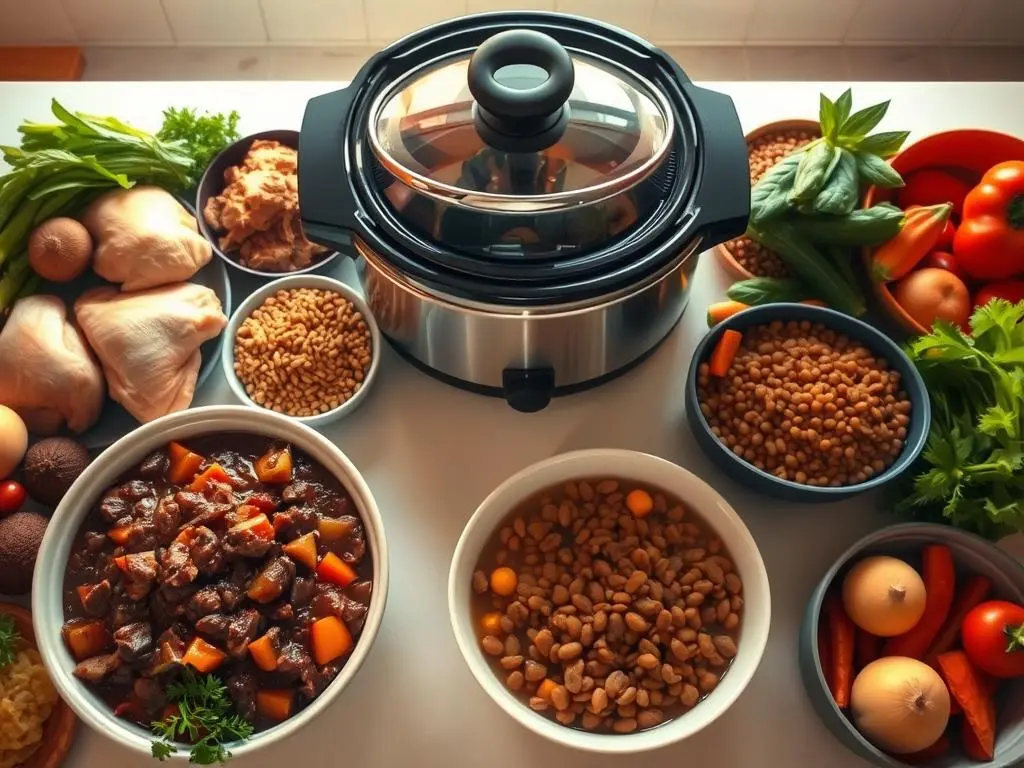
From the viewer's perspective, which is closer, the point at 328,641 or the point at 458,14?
the point at 328,641

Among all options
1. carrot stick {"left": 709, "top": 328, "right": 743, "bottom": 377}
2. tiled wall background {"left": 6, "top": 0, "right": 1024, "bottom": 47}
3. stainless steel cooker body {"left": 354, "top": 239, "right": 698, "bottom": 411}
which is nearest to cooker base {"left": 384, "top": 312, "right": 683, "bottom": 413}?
stainless steel cooker body {"left": 354, "top": 239, "right": 698, "bottom": 411}

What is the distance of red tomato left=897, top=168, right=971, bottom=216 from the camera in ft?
3.78

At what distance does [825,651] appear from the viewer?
95 centimetres

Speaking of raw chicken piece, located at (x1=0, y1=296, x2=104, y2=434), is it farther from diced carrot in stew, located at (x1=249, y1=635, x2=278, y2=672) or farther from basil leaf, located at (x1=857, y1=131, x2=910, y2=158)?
basil leaf, located at (x1=857, y1=131, x2=910, y2=158)

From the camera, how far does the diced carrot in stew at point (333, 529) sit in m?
0.92

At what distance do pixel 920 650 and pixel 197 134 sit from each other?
1.09 meters

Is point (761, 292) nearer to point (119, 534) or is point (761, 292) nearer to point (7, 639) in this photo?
point (119, 534)

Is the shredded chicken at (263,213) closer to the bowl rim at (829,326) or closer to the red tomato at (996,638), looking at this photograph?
the bowl rim at (829,326)

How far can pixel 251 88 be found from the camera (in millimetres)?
1310

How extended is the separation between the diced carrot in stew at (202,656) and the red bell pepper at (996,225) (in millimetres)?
984

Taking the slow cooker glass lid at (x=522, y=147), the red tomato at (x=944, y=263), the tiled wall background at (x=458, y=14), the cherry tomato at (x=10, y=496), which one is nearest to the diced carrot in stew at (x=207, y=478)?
the cherry tomato at (x=10, y=496)

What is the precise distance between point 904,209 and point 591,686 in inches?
29.1

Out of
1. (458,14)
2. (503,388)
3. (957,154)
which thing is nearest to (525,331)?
(503,388)

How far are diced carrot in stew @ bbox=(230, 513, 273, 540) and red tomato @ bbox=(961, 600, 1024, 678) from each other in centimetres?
73
